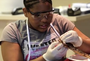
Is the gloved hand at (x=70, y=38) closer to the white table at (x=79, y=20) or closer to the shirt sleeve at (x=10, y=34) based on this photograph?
the shirt sleeve at (x=10, y=34)

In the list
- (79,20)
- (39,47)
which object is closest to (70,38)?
(39,47)

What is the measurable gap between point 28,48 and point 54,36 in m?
0.16

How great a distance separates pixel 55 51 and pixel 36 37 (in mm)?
165

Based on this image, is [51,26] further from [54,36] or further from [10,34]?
[10,34]

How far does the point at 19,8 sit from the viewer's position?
5.04 feet

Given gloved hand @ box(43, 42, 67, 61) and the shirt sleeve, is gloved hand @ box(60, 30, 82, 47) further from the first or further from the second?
the shirt sleeve

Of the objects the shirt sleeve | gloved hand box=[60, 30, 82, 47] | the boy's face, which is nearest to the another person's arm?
gloved hand box=[60, 30, 82, 47]

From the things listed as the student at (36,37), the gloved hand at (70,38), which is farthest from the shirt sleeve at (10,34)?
the gloved hand at (70,38)

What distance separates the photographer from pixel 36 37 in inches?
37.5

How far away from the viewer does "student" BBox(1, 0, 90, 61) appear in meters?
0.87

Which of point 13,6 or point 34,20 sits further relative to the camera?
point 13,6

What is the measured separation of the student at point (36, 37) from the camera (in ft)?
2.85

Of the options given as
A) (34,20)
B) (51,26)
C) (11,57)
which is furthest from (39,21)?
(11,57)

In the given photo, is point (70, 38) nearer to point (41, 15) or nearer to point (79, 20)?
point (41, 15)
